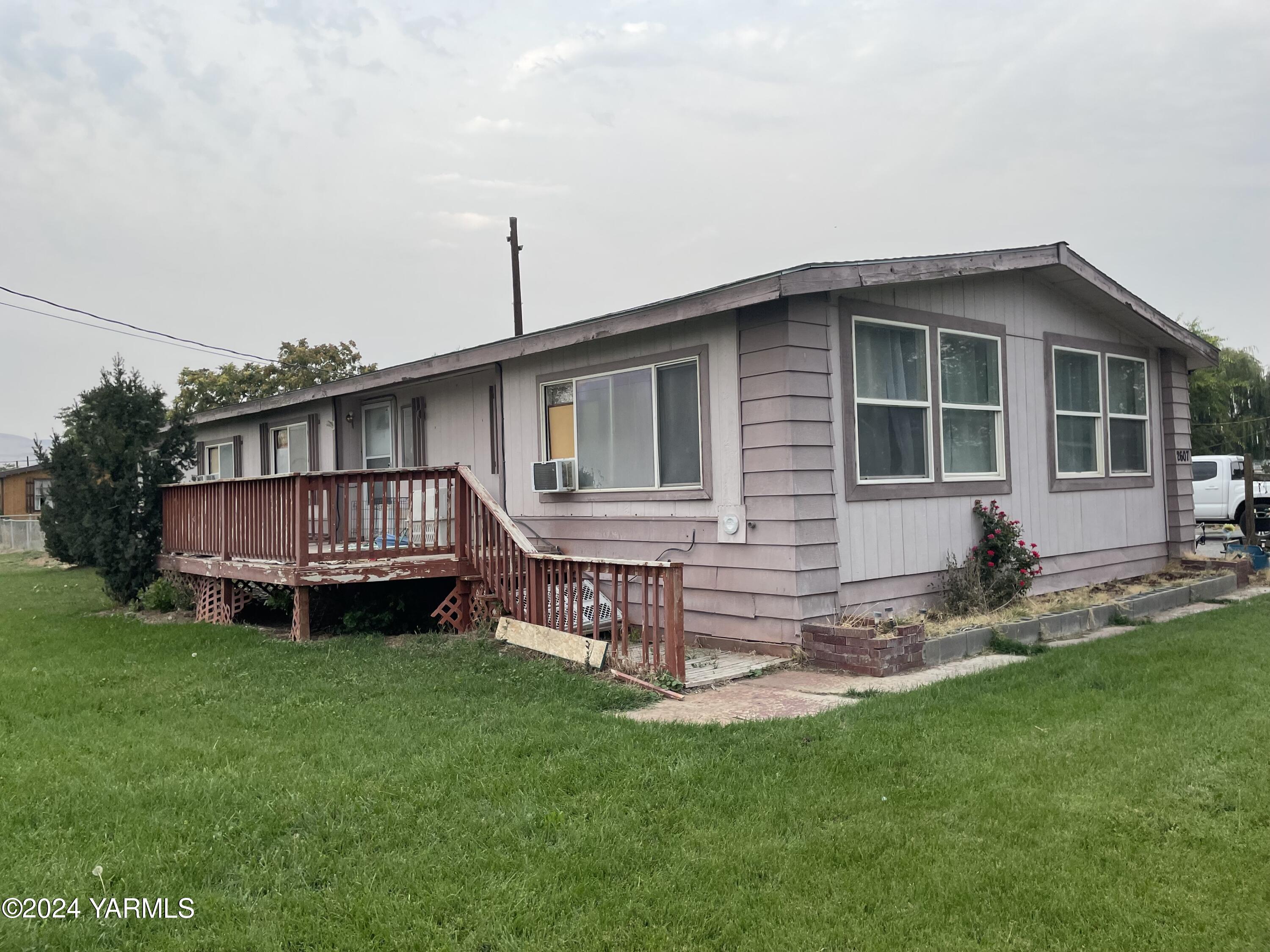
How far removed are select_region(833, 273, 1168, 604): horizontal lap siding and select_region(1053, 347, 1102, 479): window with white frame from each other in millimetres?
252

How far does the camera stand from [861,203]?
2022 centimetres

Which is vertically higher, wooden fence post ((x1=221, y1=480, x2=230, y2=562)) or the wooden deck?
wooden fence post ((x1=221, y1=480, x2=230, y2=562))

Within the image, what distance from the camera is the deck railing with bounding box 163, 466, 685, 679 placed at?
6.70m

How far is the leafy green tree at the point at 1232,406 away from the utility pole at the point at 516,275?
83.3ft

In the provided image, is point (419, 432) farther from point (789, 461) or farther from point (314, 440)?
point (789, 461)

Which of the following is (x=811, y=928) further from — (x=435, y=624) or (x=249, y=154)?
(x=249, y=154)

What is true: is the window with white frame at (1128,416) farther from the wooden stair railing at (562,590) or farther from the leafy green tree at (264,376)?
the leafy green tree at (264,376)

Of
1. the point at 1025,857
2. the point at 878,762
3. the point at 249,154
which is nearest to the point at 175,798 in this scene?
the point at 878,762

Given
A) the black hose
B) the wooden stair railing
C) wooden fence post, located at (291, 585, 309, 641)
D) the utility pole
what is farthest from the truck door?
wooden fence post, located at (291, 585, 309, 641)

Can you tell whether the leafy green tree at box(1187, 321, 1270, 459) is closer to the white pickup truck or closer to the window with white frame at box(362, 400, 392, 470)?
the white pickup truck

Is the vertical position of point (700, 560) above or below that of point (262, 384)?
below

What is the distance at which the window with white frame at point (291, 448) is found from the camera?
1412 centimetres

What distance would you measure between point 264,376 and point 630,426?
24885mm

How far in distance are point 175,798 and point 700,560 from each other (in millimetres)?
4650
